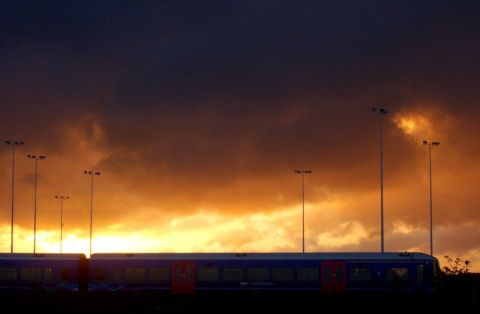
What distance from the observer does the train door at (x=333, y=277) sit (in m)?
55.0

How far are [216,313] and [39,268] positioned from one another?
2027 centimetres

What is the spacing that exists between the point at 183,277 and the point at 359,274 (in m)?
11.7

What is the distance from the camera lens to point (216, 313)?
42312 mm

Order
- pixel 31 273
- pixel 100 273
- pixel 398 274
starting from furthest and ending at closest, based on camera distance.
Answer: pixel 31 273 < pixel 100 273 < pixel 398 274

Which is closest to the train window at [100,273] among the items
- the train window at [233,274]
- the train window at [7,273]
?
the train window at [7,273]

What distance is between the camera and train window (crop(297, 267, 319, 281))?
182 feet

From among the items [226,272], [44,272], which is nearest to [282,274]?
[226,272]

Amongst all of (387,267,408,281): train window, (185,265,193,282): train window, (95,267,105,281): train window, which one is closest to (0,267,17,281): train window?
(95,267,105,281): train window

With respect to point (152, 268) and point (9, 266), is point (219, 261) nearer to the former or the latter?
point (152, 268)

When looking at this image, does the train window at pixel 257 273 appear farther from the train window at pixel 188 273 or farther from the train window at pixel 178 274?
the train window at pixel 178 274

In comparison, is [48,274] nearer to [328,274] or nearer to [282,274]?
[282,274]

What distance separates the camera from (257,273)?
56094 mm

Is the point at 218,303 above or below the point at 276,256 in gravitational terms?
below

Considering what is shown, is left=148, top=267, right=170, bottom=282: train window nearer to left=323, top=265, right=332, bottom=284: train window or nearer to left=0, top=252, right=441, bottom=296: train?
left=0, top=252, right=441, bottom=296: train
